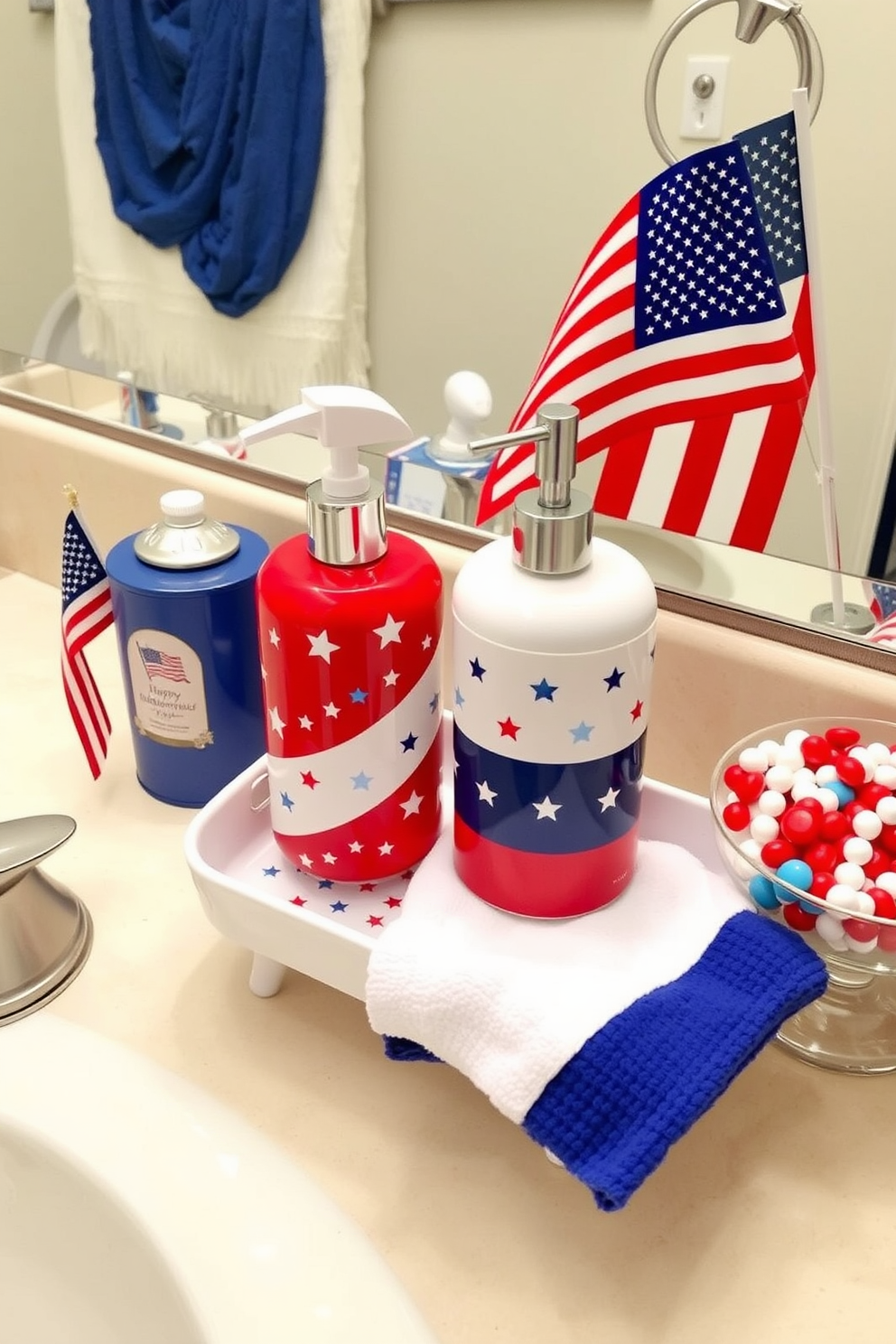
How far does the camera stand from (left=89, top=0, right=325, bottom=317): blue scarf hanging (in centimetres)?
66

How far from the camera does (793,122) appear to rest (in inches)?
19.8

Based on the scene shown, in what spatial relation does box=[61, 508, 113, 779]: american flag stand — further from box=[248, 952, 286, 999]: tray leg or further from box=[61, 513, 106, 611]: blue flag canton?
box=[248, 952, 286, 999]: tray leg

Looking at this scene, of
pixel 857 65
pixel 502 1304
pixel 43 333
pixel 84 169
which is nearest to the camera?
pixel 502 1304

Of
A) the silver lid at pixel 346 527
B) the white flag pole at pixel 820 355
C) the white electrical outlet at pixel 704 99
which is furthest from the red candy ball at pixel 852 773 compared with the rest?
the white electrical outlet at pixel 704 99

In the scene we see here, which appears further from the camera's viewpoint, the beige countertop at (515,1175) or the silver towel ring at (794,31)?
the silver towel ring at (794,31)

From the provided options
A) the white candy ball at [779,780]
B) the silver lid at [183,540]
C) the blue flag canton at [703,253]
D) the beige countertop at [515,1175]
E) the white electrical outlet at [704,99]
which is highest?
the white electrical outlet at [704,99]

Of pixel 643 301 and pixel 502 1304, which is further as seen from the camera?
pixel 643 301

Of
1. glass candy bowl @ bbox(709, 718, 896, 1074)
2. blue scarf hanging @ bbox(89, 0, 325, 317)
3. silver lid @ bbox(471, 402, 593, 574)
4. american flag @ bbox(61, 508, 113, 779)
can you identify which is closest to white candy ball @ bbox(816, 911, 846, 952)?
glass candy bowl @ bbox(709, 718, 896, 1074)

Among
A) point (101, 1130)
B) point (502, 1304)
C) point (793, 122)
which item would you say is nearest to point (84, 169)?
point (793, 122)

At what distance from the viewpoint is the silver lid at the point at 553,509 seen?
15.5 inches

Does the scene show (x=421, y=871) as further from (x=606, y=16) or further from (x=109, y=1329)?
(x=606, y=16)

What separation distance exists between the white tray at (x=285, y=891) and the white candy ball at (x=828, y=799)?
83 millimetres

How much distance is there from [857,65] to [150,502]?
1.73 ft

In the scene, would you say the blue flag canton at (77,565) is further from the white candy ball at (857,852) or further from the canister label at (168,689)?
the white candy ball at (857,852)
